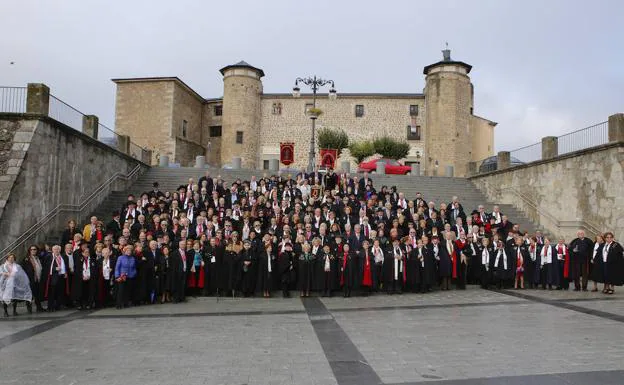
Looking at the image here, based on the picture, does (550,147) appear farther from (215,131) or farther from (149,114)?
(215,131)

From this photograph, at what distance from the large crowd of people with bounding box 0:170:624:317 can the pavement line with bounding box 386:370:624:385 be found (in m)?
7.20

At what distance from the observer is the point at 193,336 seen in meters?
7.68

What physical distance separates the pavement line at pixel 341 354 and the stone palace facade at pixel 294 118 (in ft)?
123

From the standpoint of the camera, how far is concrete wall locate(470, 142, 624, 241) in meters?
15.7

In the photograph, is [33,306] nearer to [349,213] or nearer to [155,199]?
[155,199]

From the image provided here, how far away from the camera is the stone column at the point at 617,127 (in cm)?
1556

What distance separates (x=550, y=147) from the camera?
19281 millimetres

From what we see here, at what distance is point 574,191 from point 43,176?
58.2 feet

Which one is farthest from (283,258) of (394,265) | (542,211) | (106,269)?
(542,211)

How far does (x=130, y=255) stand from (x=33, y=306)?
8.95 ft

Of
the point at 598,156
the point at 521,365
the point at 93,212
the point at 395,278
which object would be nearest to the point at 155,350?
the point at 521,365

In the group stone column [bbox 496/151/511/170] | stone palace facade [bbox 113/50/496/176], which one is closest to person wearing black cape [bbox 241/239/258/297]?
stone column [bbox 496/151/511/170]

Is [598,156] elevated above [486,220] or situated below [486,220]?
above

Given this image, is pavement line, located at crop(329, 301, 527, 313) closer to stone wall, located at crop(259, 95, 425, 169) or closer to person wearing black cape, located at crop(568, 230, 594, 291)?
person wearing black cape, located at crop(568, 230, 594, 291)
